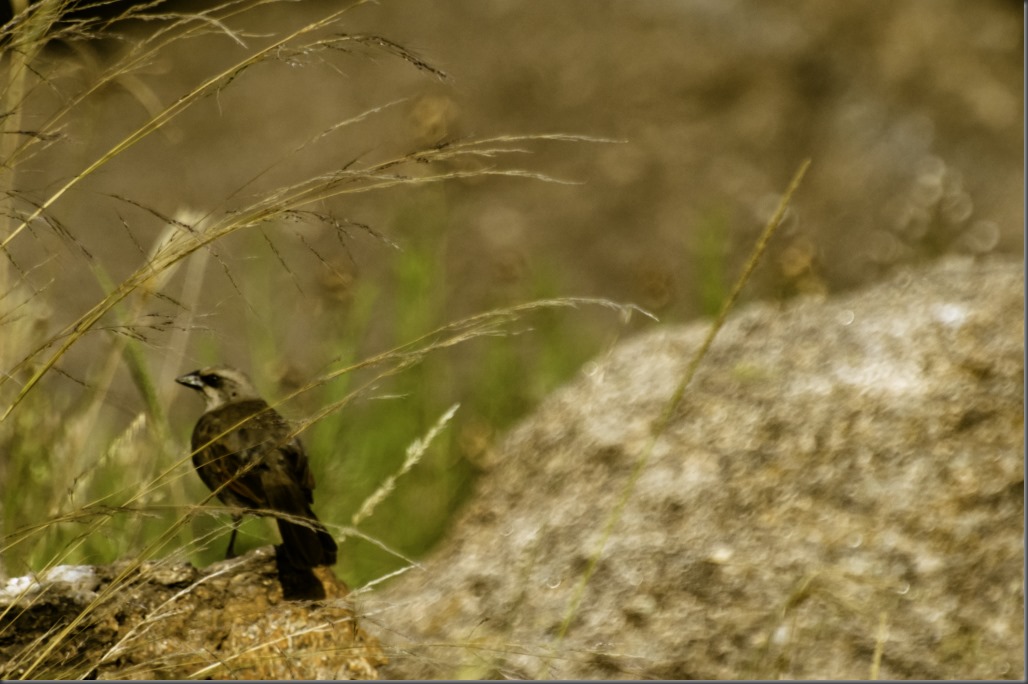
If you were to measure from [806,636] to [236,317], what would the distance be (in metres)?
3.24

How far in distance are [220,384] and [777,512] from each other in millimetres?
1530

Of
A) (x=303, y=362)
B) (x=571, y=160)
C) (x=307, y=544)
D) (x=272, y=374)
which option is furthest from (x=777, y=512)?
(x=571, y=160)

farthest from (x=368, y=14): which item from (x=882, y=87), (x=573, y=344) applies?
(x=882, y=87)

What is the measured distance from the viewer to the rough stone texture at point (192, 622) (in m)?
2.48

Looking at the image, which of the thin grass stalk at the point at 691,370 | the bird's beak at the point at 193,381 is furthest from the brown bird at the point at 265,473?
the thin grass stalk at the point at 691,370

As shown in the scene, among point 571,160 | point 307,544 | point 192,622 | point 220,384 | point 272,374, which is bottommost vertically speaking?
point 571,160

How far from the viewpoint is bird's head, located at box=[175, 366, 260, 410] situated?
3.14m

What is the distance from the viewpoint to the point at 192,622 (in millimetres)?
2750

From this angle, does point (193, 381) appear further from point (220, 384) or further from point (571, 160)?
point (571, 160)

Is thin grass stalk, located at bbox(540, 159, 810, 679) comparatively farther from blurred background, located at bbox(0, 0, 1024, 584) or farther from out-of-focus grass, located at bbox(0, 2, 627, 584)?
blurred background, located at bbox(0, 0, 1024, 584)

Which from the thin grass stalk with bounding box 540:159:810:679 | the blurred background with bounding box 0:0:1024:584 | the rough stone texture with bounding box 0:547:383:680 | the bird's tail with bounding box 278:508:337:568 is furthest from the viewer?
the blurred background with bounding box 0:0:1024:584

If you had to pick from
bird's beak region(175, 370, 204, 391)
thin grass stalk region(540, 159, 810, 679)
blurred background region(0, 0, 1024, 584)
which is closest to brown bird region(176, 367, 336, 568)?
bird's beak region(175, 370, 204, 391)

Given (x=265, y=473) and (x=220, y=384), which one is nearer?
(x=265, y=473)

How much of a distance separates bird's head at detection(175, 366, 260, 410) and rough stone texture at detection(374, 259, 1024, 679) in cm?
67
